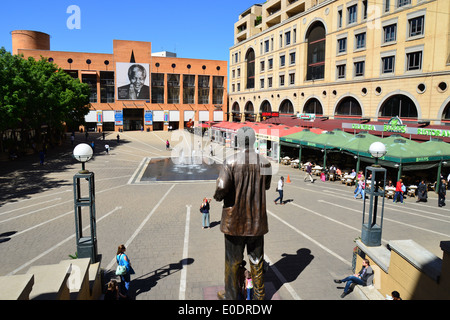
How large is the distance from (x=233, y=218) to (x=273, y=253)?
4899 mm

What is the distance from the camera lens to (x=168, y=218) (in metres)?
13.7

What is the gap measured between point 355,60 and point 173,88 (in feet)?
146

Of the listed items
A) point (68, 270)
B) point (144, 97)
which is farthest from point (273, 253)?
point (144, 97)

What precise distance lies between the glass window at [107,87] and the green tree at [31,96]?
22.3 meters

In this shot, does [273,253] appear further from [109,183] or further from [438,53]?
[438,53]

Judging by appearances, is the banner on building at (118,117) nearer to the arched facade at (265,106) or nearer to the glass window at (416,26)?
the arched facade at (265,106)

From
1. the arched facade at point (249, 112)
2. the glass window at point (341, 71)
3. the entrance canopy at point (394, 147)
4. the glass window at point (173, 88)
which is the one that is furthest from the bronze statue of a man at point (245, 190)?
the glass window at point (173, 88)

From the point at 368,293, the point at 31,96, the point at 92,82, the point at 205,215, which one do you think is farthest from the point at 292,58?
the point at 368,293

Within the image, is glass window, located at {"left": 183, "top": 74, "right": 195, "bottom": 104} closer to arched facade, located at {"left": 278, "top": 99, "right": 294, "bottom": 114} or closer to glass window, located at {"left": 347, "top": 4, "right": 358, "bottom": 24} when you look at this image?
arched facade, located at {"left": 278, "top": 99, "right": 294, "bottom": 114}

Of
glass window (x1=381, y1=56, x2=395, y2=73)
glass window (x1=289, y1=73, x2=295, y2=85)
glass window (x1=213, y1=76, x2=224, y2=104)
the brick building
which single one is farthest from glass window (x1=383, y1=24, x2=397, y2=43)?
glass window (x1=213, y1=76, x2=224, y2=104)

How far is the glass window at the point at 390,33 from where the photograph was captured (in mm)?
30466

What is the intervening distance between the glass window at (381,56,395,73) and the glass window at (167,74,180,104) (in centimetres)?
4750

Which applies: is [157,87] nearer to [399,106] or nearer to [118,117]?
[118,117]

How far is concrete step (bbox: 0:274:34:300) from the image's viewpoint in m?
3.40
